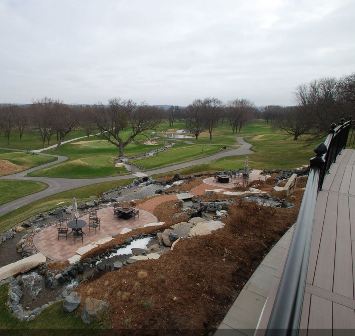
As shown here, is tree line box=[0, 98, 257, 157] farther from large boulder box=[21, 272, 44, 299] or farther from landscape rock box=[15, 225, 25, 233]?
large boulder box=[21, 272, 44, 299]

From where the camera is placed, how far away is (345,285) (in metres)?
Answer: 4.12

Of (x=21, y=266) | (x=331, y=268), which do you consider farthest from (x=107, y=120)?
(x=331, y=268)

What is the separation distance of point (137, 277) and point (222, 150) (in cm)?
5658

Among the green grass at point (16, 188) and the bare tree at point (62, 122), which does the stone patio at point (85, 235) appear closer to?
the green grass at point (16, 188)

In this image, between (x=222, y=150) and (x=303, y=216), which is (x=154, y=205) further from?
(x=222, y=150)

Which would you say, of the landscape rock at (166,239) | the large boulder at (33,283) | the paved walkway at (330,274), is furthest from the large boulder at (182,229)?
the paved walkway at (330,274)

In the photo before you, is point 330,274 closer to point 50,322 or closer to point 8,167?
point 50,322

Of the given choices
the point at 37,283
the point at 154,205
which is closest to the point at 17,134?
the point at 154,205

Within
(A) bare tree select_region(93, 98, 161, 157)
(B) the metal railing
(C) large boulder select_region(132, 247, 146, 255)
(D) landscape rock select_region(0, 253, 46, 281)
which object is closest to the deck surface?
(B) the metal railing

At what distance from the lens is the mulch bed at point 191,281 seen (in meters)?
6.45

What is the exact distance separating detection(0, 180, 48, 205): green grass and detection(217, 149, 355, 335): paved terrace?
34317 mm

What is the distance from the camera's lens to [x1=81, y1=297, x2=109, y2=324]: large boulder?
23.4ft

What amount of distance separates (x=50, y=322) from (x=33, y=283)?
451cm

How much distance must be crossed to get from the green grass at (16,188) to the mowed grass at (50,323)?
28.8 m
